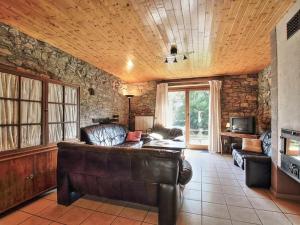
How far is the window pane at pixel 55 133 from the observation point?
9.05 feet

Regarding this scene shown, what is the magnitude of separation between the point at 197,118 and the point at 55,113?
4.70m

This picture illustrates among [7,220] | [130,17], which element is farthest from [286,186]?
[7,220]

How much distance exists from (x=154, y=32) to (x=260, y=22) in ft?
5.14

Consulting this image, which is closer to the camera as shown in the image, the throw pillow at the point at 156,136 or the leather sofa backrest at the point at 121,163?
the leather sofa backrest at the point at 121,163

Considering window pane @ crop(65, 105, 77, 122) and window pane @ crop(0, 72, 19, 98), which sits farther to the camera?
Answer: window pane @ crop(65, 105, 77, 122)

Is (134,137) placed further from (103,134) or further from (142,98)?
(142,98)

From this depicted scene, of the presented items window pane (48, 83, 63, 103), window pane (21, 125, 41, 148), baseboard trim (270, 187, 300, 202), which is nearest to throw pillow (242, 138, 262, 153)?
baseboard trim (270, 187, 300, 202)

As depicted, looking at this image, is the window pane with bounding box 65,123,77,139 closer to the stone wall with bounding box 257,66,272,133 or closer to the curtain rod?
the curtain rod

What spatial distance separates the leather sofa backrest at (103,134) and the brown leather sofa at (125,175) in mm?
1392

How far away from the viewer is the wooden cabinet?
2.07 meters

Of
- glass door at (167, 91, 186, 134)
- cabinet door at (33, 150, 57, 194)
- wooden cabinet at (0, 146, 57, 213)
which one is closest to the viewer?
wooden cabinet at (0, 146, 57, 213)

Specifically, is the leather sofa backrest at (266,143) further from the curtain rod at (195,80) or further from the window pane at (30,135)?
the window pane at (30,135)

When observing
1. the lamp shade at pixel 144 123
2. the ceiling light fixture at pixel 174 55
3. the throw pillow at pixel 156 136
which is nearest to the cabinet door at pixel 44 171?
the ceiling light fixture at pixel 174 55

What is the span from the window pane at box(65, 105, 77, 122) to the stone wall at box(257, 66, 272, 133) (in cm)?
474
